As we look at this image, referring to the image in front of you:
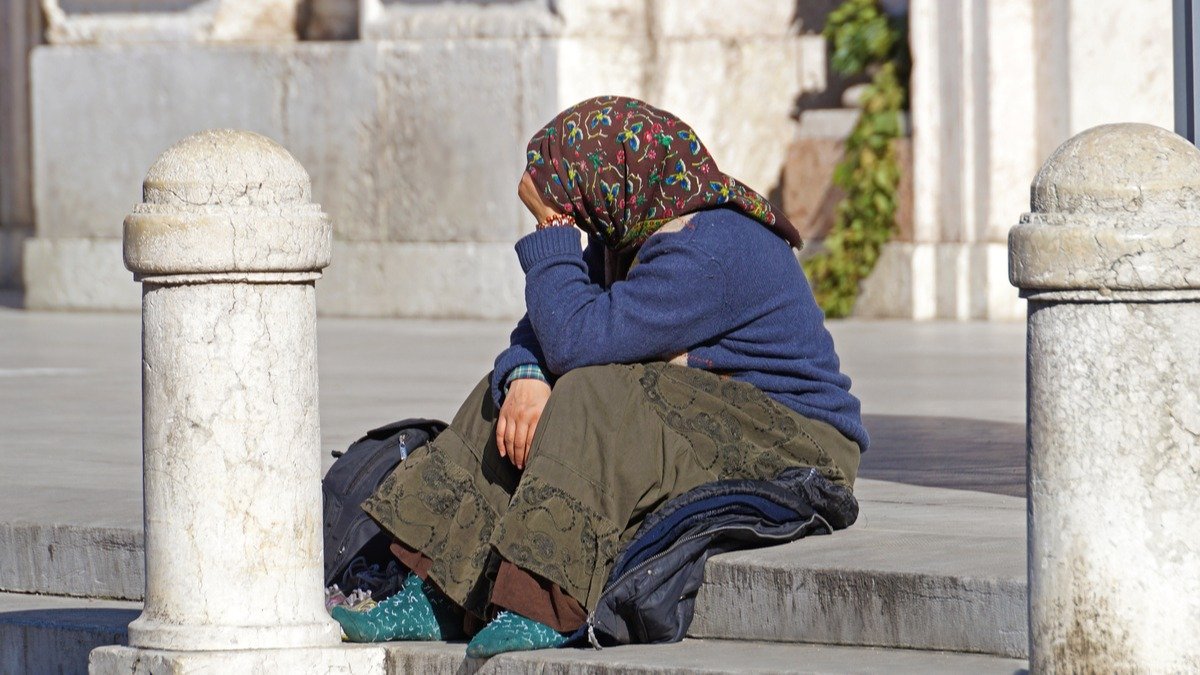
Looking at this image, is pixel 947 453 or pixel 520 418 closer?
pixel 520 418

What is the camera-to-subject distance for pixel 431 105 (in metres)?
10.8

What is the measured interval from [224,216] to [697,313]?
0.91 meters

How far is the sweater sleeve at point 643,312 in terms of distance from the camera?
13.5 feet

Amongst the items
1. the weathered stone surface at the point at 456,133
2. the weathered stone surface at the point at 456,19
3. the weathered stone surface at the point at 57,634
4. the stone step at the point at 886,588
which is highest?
the weathered stone surface at the point at 456,19

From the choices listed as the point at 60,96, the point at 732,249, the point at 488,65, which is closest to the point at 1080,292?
the point at 732,249

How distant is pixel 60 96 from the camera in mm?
11719

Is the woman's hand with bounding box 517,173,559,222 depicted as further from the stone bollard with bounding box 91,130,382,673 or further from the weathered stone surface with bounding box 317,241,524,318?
the weathered stone surface with bounding box 317,241,524,318

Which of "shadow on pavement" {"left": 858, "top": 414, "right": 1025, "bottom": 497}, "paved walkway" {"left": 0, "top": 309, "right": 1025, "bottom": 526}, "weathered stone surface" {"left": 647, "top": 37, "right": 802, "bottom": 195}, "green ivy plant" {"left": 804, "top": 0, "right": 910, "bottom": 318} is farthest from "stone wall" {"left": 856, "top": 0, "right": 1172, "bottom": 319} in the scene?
"shadow on pavement" {"left": 858, "top": 414, "right": 1025, "bottom": 497}

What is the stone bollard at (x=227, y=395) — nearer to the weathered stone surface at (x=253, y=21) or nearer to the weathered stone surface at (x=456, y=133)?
the weathered stone surface at (x=456, y=133)

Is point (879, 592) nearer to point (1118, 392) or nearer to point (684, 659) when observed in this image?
point (684, 659)

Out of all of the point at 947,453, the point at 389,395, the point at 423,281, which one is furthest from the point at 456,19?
the point at 947,453

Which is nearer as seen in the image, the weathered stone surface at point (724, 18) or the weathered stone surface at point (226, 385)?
the weathered stone surface at point (226, 385)

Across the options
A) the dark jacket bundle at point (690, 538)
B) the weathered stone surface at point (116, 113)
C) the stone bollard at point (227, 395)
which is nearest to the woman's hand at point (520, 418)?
the dark jacket bundle at point (690, 538)

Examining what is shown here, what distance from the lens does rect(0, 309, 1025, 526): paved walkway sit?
5379 millimetres
